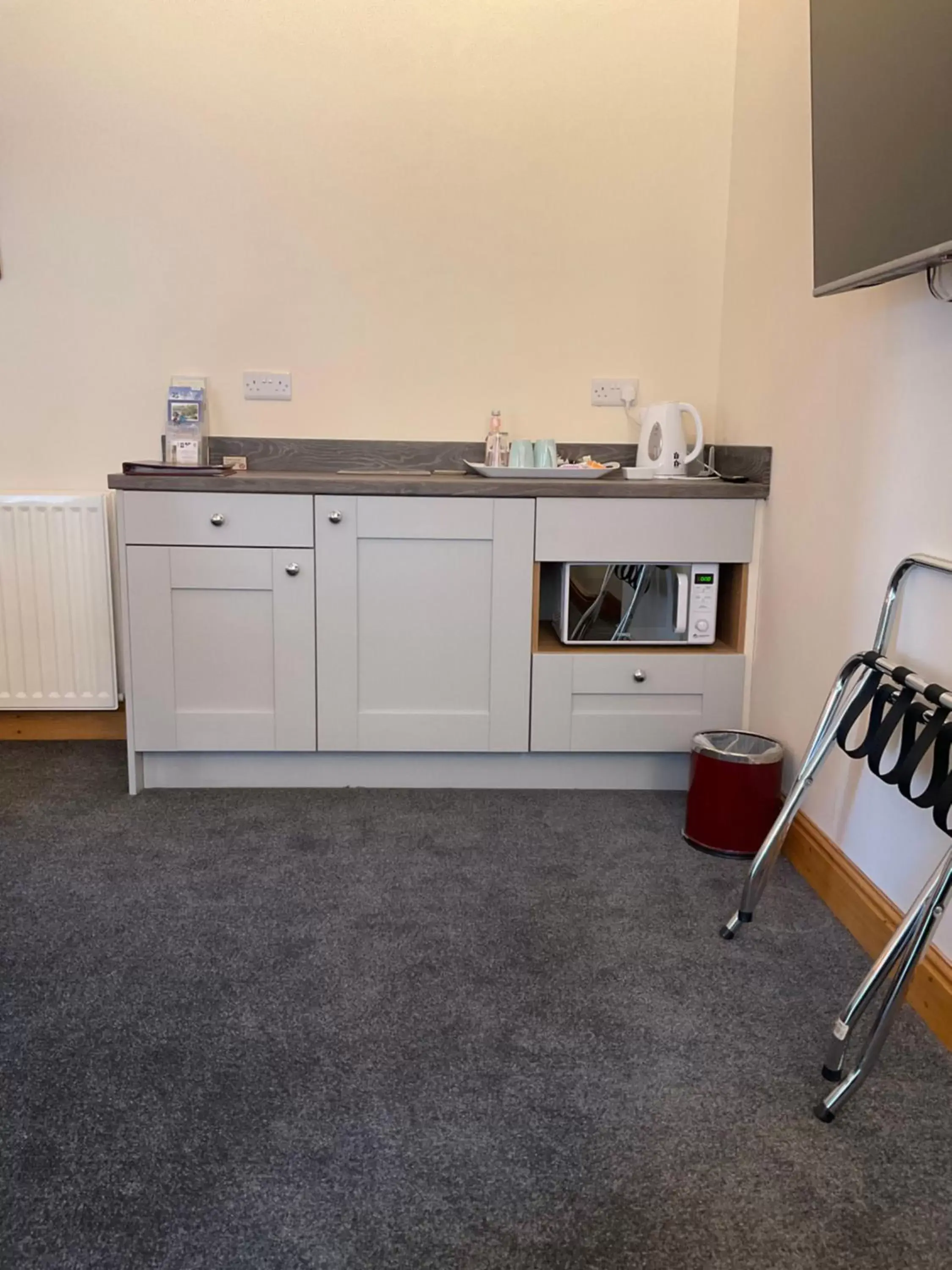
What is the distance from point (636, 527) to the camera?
8.46ft

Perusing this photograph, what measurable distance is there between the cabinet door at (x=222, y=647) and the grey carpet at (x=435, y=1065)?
1.06 feet

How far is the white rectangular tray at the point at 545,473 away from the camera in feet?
8.80

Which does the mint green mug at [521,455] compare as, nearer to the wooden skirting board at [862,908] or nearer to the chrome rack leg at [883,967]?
the wooden skirting board at [862,908]

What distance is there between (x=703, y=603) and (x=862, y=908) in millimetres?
973

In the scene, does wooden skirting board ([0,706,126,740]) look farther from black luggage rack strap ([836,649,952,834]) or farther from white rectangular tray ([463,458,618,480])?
black luggage rack strap ([836,649,952,834])

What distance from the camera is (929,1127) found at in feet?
4.67

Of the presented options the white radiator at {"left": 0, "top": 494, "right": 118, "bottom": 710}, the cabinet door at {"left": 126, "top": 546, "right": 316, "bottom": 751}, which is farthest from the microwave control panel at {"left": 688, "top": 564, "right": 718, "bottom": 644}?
the white radiator at {"left": 0, "top": 494, "right": 118, "bottom": 710}

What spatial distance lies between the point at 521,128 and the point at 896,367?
4.97 feet

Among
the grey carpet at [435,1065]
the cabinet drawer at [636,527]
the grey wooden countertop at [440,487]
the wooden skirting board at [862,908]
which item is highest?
the grey wooden countertop at [440,487]

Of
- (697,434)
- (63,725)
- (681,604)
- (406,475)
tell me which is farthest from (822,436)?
(63,725)

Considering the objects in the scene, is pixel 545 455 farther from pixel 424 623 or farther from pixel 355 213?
pixel 355 213

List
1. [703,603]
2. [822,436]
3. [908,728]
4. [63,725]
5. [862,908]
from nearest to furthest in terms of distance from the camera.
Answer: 1. [908,728]
2. [862,908]
3. [822,436]
4. [703,603]
5. [63,725]

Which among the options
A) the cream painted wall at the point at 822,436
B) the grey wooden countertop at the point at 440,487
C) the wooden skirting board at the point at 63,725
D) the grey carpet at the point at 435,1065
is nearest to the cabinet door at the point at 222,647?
the grey wooden countertop at the point at 440,487

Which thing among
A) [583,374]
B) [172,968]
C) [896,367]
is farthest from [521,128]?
[172,968]
